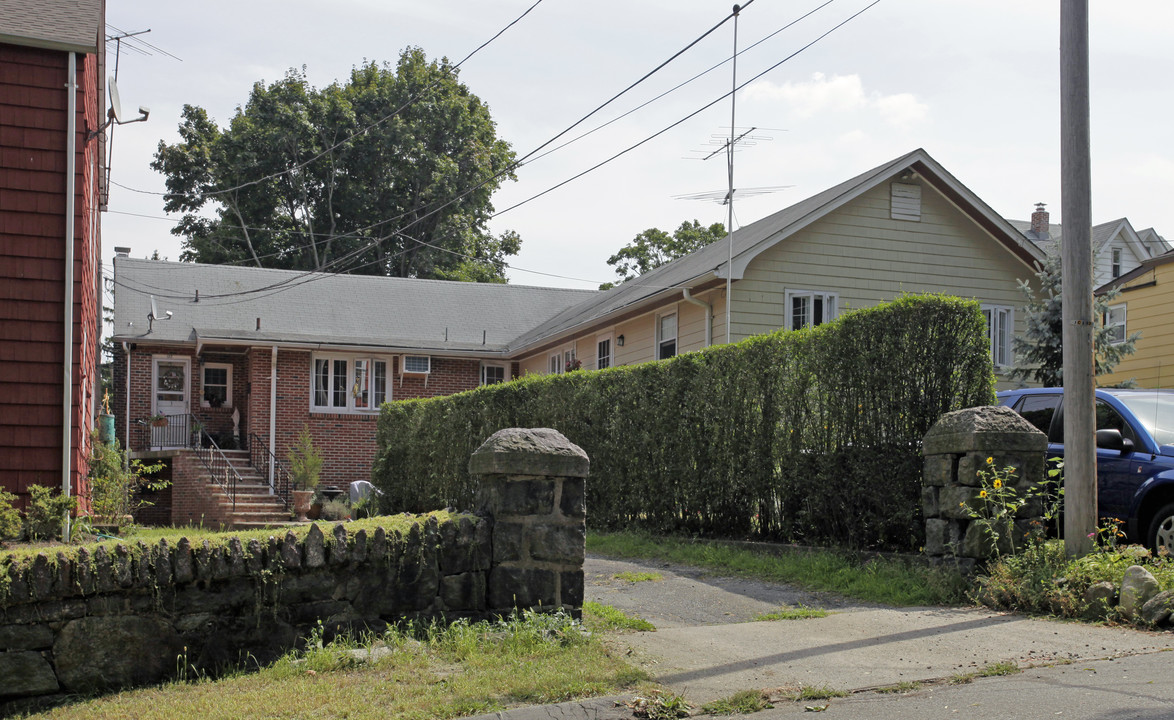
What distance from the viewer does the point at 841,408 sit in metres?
10.2

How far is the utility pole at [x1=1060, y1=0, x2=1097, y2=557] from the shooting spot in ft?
26.8

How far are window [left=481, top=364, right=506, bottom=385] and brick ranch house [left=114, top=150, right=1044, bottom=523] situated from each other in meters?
0.06

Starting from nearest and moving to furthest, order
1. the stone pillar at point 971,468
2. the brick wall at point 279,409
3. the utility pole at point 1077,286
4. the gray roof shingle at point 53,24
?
the utility pole at point 1077,286
the stone pillar at point 971,468
the gray roof shingle at point 53,24
the brick wall at point 279,409

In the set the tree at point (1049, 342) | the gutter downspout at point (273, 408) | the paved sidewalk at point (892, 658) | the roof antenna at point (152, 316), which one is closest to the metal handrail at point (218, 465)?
the gutter downspout at point (273, 408)

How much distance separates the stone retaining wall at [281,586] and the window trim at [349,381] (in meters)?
19.9

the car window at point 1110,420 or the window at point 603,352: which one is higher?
the window at point 603,352

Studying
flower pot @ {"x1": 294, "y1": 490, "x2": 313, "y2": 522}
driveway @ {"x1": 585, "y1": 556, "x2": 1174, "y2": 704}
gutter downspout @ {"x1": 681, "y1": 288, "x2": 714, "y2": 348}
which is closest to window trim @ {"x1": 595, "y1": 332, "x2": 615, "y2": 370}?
gutter downspout @ {"x1": 681, "y1": 288, "x2": 714, "y2": 348}

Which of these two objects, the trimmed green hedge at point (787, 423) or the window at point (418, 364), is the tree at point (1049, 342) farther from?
the window at point (418, 364)

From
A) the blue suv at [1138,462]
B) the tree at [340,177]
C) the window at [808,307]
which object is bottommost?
the blue suv at [1138,462]

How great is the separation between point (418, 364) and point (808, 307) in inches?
461

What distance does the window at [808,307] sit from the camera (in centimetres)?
1886

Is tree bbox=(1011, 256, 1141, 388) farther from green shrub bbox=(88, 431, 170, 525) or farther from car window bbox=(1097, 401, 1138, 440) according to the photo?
green shrub bbox=(88, 431, 170, 525)

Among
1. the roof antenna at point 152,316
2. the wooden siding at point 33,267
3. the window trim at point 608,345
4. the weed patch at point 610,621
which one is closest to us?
the weed patch at point 610,621

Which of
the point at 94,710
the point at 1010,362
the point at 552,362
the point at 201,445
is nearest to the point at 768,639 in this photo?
the point at 94,710
